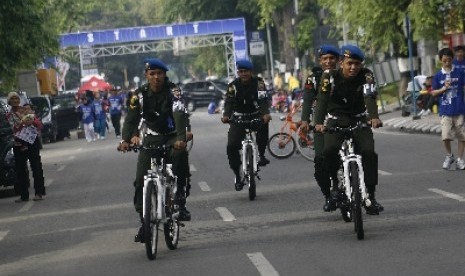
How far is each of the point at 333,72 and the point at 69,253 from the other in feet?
10.4

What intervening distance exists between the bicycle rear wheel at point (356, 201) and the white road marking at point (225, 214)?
2.88 metres

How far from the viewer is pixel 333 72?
11531mm

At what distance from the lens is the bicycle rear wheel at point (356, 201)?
1071cm

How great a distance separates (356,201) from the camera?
10.8 meters

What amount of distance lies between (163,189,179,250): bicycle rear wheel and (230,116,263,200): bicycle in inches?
177

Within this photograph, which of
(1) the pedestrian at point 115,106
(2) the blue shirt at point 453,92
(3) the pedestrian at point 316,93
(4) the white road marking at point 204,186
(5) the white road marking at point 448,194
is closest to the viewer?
(3) the pedestrian at point 316,93

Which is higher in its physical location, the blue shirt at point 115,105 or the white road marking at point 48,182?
the blue shirt at point 115,105

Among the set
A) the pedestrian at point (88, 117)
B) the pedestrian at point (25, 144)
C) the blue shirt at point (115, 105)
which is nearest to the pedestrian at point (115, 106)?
the blue shirt at point (115, 105)

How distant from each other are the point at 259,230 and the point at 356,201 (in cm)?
184

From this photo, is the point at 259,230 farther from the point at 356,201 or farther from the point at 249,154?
the point at 249,154

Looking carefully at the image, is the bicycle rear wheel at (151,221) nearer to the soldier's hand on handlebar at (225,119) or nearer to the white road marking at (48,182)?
the soldier's hand on handlebar at (225,119)

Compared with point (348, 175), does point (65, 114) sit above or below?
below

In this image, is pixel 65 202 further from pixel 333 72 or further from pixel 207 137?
pixel 207 137

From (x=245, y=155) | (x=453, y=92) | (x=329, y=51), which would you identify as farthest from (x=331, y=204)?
(x=453, y=92)
